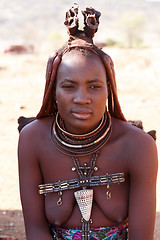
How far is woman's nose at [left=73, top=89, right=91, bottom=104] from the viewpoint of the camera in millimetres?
2025

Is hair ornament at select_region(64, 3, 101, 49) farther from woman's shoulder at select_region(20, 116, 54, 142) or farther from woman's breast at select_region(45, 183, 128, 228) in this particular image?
woman's breast at select_region(45, 183, 128, 228)

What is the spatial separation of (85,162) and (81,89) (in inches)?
18.5

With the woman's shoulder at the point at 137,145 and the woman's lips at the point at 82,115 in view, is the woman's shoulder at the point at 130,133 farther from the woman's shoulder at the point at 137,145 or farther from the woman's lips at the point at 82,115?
the woman's lips at the point at 82,115

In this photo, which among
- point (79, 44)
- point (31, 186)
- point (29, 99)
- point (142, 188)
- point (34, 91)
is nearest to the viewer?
point (79, 44)

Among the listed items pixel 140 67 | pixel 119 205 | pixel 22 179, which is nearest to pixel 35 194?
pixel 22 179

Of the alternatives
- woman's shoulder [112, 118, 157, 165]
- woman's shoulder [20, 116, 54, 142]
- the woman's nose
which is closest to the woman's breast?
woman's shoulder [112, 118, 157, 165]

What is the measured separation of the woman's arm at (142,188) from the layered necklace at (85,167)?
0.10 metres

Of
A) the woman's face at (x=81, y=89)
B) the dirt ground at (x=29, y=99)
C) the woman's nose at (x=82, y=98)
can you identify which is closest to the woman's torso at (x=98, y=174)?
the woman's face at (x=81, y=89)

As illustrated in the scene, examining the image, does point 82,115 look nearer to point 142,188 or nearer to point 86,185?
point 86,185

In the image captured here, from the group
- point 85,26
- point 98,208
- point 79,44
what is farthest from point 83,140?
point 85,26

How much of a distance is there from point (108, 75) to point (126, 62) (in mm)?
13569

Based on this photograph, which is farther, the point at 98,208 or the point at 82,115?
the point at 98,208

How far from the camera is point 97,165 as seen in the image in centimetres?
226

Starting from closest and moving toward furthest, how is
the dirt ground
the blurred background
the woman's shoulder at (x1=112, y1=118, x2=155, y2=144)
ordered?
the woman's shoulder at (x1=112, y1=118, x2=155, y2=144) → the dirt ground → the blurred background
